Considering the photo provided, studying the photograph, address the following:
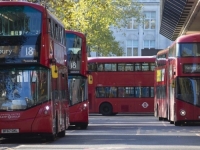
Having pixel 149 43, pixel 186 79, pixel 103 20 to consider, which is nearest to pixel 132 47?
pixel 149 43

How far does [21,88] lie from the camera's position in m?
22.0

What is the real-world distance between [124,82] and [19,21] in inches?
1206

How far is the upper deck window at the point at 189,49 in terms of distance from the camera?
→ 34312 millimetres

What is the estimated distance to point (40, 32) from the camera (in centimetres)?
2211

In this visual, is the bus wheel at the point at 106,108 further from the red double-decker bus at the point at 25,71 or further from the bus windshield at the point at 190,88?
the red double-decker bus at the point at 25,71

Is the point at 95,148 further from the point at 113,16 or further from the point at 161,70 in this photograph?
the point at 113,16

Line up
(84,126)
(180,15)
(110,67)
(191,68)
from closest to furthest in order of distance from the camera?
(84,126) → (191,68) → (180,15) → (110,67)

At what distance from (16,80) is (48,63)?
0.97 metres

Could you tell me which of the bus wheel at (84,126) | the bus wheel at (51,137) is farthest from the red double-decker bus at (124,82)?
the bus wheel at (51,137)

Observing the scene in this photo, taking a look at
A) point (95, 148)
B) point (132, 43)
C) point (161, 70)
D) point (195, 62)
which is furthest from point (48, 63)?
point (132, 43)

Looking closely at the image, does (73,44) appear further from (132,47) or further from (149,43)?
(149,43)

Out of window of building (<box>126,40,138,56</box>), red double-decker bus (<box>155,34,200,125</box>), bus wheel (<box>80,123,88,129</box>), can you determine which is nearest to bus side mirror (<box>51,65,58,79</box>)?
bus wheel (<box>80,123,88,129</box>)

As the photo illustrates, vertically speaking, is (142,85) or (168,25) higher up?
(168,25)

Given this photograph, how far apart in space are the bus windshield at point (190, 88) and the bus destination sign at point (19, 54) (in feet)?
44.0
